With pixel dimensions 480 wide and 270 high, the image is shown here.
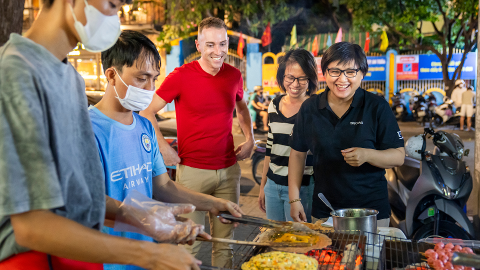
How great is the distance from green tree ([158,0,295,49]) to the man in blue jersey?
57.7 ft

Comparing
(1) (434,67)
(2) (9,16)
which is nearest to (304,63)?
(2) (9,16)

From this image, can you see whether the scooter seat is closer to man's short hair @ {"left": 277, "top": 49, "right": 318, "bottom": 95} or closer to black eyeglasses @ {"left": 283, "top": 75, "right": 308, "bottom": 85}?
man's short hair @ {"left": 277, "top": 49, "right": 318, "bottom": 95}

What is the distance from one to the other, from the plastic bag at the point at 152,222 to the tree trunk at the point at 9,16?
13.0 ft

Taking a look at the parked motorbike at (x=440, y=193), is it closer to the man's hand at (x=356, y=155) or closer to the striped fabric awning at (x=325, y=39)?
the man's hand at (x=356, y=155)

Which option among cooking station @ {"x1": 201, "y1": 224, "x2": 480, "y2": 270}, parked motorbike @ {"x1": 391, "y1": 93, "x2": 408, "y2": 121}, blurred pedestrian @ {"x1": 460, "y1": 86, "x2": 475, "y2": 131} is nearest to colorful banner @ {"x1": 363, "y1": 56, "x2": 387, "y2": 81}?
parked motorbike @ {"x1": 391, "y1": 93, "x2": 408, "y2": 121}

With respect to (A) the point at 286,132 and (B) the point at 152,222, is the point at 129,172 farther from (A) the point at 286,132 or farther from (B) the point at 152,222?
(A) the point at 286,132

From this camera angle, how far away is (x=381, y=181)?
2865 millimetres

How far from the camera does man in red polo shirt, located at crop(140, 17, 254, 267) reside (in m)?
3.63

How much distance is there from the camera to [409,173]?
4.57 meters

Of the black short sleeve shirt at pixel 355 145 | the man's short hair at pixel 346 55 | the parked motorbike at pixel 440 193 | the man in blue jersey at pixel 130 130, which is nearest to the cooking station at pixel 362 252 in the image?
the man in blue jersey at pixel 130 130

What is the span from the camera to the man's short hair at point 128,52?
86.7 inches

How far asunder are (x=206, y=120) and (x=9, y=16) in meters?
2.80

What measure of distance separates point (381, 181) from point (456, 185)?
1508 mm

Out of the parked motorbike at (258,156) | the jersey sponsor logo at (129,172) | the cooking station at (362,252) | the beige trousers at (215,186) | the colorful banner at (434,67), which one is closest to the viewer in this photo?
the cooking station at (362,252)
